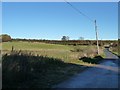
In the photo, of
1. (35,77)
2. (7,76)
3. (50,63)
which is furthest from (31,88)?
(50,63)

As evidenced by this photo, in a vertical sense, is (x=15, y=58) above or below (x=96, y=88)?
above

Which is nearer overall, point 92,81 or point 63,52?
point 92,81

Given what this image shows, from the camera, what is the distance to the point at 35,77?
56.1 ft

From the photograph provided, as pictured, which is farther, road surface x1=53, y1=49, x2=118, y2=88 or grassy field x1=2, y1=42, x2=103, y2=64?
grassy field x1=2, y1=42, x2=103, y2=64

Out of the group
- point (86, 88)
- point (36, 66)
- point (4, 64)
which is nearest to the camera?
point (86, 88)

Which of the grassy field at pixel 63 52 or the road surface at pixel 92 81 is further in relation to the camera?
the grassy field at pixel 63 52

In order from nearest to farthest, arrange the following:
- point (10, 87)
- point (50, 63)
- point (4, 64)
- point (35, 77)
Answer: point (10, 87) → point (4, 64) → point (35, 77) → point (50, 63)

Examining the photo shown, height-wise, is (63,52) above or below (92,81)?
above

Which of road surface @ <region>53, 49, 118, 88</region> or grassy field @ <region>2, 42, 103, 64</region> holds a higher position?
grassy field @ <region>2, 42, 103, 64</region>

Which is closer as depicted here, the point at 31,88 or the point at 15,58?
the point at 31,88

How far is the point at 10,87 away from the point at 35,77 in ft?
14.6

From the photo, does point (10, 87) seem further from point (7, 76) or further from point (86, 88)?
point (86, 88)

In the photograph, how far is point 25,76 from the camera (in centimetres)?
1587

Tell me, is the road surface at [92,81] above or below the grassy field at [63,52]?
below
